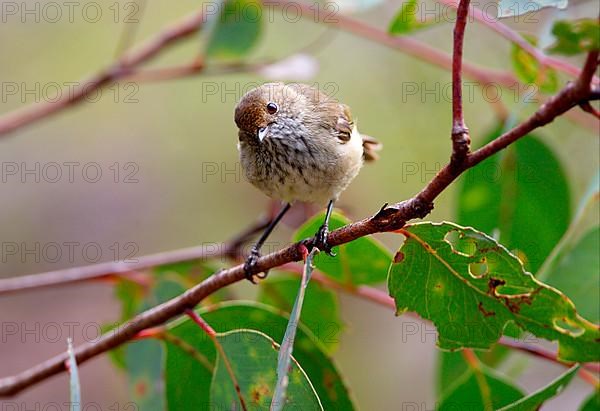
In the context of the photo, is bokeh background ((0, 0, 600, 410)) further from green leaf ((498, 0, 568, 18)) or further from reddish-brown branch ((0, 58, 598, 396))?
green leaf ((498, 0, 568, 18))

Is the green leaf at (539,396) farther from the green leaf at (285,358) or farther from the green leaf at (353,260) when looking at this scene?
the green leaf at (353,260)

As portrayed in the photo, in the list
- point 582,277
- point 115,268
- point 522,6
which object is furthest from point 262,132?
point 522,6

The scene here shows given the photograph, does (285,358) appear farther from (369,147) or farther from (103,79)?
(103,79)

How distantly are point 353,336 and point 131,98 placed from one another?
308cm

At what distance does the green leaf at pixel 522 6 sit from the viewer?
164cm

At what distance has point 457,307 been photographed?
1.96m

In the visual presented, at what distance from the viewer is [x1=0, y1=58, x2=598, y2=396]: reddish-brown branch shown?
1463mm

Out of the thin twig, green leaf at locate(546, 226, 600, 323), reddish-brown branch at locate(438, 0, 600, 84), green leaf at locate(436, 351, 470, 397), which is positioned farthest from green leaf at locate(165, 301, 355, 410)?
reddish-brown branch at locate(438, 0, 600, 84)

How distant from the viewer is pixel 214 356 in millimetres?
2527

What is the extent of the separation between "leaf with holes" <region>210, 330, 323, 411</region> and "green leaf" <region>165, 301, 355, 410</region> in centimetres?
24

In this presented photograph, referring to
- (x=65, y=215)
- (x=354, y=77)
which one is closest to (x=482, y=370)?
(x=354, y=77)

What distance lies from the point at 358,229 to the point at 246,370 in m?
0.62

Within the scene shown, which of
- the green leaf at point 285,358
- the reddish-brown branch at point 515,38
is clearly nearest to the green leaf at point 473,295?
the green leaf at point 285,358

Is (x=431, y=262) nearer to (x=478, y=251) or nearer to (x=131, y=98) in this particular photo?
(x=478, y=251)
